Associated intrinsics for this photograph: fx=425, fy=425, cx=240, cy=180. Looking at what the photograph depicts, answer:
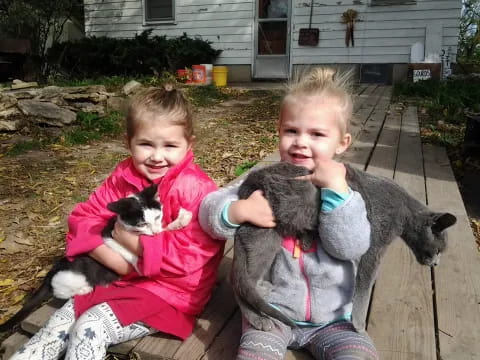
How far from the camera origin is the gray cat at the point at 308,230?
154 cm

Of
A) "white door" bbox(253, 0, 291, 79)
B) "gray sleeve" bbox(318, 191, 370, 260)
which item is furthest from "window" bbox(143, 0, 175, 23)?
"gray sleeve" bbox(318, 191, 370, 260)

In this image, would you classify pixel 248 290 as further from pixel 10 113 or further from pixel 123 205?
pixel 10 113

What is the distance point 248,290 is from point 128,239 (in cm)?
59

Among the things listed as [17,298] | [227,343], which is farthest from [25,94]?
[227,343]

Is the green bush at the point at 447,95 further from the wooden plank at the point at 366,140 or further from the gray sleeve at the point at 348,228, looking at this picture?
the gray sleeve at the point at 348,228

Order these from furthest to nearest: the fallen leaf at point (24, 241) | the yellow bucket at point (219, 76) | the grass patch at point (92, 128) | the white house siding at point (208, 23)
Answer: the white house siding at point (208, 23) < the yellow bucket at point (219, 76) < the grass patch at point (92, 128) < the fallen leaf at point (24, 241)

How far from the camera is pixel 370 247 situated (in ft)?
5.11

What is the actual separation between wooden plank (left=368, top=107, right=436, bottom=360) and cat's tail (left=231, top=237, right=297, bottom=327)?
1.69 feet

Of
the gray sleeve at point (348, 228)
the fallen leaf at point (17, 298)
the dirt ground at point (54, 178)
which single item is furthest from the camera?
the dirt ground at point (54, 178)

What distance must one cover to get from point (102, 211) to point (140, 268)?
0.36 meters

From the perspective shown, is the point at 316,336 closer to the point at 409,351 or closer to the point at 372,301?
the point at 409,351

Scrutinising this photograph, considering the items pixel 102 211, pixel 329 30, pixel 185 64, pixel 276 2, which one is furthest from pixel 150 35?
pixel 102 211

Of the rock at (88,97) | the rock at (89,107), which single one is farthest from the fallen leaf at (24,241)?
the rock at (88,97)

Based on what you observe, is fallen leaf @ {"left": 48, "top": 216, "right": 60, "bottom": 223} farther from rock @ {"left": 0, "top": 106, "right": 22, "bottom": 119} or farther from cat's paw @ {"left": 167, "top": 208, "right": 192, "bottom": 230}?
rock @ {"left": 0, "top": 106, "right": 22, "bottom": 119}
